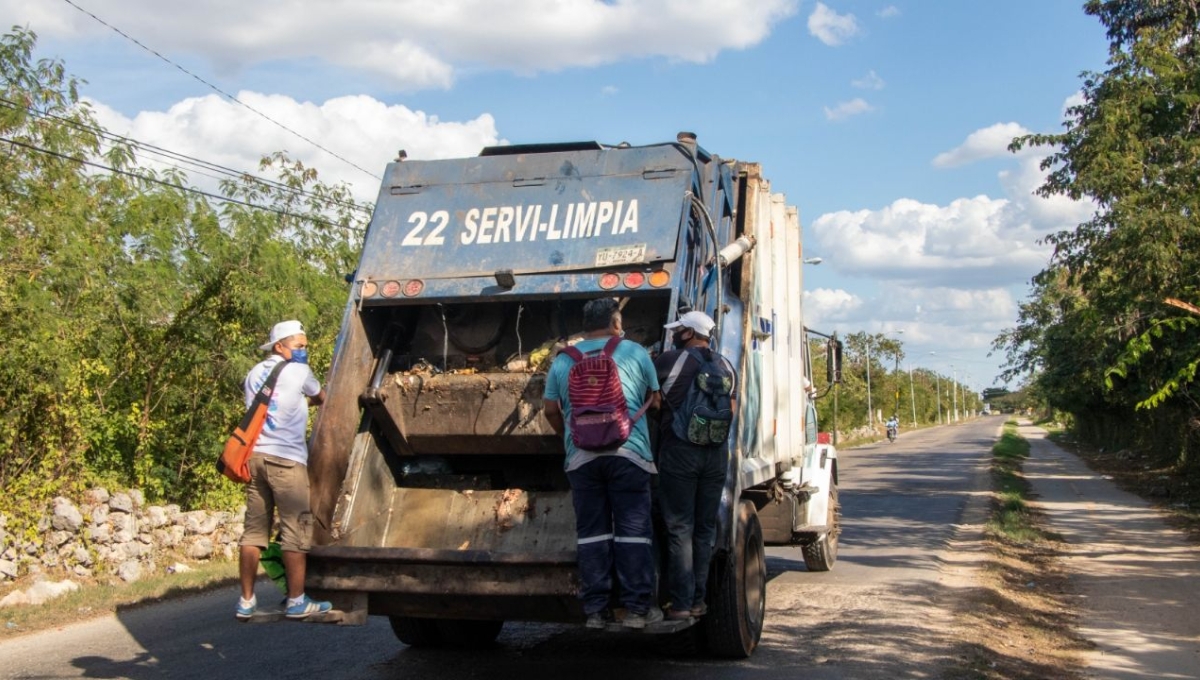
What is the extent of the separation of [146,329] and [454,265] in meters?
6.97

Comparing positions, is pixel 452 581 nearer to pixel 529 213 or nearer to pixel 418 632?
pixel 418 632

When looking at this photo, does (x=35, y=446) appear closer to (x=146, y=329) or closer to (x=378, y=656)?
(x=146, y=329)

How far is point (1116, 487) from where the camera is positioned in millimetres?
23250

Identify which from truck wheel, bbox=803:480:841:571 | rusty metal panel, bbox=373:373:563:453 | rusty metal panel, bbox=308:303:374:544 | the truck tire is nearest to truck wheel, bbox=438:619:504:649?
the truck tire

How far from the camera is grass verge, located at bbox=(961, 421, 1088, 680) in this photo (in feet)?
21.8

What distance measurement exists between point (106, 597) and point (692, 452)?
19.6 ft

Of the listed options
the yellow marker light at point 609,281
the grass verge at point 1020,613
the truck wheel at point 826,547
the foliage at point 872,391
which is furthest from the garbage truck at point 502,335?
the foliage at point 872,391

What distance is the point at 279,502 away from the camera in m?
5.58

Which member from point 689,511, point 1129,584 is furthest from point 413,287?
point 1129,584

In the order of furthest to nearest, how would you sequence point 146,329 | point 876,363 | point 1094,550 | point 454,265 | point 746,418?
1. point 876,363
2. point 1094,550
3. point 146,329
4. point 746,418
5. point 454,265

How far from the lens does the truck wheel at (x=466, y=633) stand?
6.88 meters

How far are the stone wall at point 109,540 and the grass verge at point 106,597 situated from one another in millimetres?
298

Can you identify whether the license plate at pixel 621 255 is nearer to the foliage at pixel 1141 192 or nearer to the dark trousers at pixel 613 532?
the dark trousers at pixel 613 532

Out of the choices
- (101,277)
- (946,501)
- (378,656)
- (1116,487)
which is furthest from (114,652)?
(1116,487)
